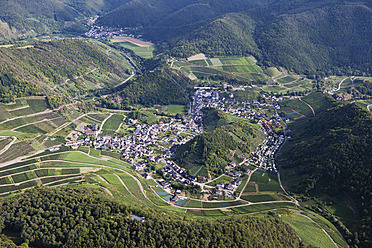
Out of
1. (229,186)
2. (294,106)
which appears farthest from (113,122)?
(294,106)

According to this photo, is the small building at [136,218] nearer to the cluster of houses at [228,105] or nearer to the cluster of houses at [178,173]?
the cluster of houses at [178,173]

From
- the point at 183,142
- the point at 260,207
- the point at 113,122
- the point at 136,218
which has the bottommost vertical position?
the point at 260,207

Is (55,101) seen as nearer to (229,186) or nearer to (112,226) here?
(112,226)

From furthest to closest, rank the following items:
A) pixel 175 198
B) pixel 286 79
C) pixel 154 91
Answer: pixel 286 79 → pixel 154 91 → pixel 175 198

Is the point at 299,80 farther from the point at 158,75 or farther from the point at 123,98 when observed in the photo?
the point at 123,98

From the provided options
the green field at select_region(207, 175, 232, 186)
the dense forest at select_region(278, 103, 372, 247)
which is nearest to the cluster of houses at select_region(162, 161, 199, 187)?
the green field at select_region(207, 175, 232, 186)

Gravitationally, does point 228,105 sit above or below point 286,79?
above

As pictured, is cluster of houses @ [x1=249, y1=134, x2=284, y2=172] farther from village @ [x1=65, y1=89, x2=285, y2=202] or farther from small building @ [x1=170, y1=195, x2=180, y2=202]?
small building @ [x1=170, y1=195, x2=180, y2=202]
